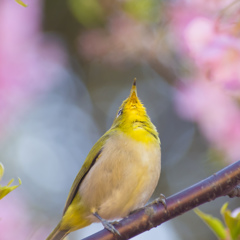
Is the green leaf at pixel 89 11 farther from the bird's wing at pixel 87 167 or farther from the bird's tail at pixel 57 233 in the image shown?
the bird's tail at pixel 57 233

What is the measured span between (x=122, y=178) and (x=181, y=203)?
509 millimetres

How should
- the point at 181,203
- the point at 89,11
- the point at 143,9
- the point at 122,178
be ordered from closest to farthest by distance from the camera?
the point at 181,203, the point at 122,178, the point at 143,9, the point at 89,11

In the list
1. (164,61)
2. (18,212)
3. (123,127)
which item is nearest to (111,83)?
(164,61)

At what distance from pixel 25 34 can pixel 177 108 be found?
785mm

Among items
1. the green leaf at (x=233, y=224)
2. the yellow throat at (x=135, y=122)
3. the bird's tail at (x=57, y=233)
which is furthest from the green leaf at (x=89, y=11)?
the green leaf at (x=233, y=224)

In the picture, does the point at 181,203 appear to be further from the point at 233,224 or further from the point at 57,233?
the point at 57,233

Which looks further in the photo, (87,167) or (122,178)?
(87,167)

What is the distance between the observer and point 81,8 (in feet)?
7.12

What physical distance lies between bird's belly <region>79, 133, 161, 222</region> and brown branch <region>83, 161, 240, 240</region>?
17.3 inches

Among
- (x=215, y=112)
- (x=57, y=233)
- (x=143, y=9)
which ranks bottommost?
(x=57, y=233)

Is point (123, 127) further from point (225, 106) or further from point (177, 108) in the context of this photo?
point (225, 106)

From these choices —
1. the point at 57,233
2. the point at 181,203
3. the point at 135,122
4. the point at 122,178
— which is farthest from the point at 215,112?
the point at 57,233

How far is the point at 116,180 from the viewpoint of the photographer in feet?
6.20

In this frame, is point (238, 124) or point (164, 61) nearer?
point (238, 124)
